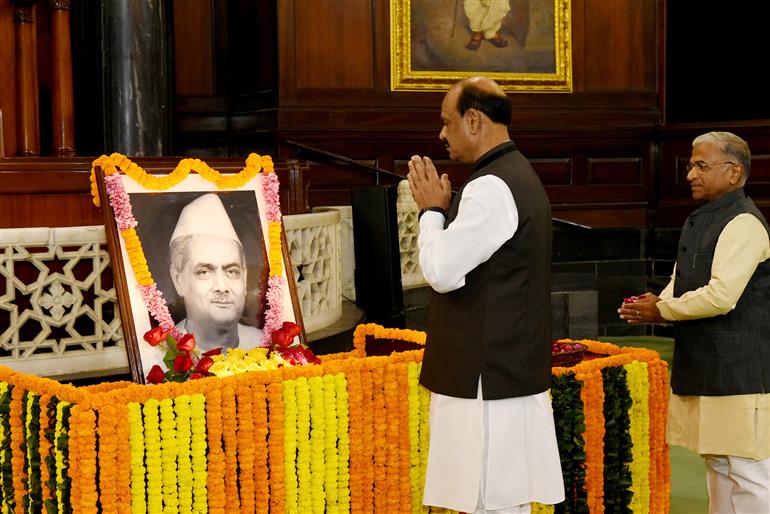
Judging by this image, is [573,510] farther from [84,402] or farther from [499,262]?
[84,402]

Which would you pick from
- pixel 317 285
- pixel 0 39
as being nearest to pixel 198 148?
pixel 0 39

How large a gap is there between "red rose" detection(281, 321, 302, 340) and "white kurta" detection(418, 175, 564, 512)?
77 centimetres

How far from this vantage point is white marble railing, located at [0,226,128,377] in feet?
17.2

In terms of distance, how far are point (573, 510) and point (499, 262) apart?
54.9 inches

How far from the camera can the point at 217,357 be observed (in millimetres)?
3775

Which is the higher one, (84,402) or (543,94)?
(543,94)

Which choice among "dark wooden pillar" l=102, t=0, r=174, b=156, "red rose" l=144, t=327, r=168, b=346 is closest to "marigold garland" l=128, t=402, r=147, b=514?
"red rose" l=144, t=327, r=168, b=346

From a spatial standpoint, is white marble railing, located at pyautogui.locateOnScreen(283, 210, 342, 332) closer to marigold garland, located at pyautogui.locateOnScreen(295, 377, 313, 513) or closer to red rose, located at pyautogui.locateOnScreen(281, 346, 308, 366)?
red rose, located at pyautogui.locateOnScreen(281, 346, 308, 366)

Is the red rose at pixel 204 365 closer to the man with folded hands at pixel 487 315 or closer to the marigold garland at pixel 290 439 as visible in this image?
the marigold garland at pixel 290 439

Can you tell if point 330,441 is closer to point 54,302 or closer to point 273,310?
point 273,310

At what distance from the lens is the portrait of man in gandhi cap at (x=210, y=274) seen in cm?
385

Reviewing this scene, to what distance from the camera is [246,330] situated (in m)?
3.96

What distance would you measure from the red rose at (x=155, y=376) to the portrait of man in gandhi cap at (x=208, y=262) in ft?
0.25

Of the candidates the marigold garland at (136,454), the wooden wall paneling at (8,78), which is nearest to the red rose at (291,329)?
the marigold garland at (136,454)
